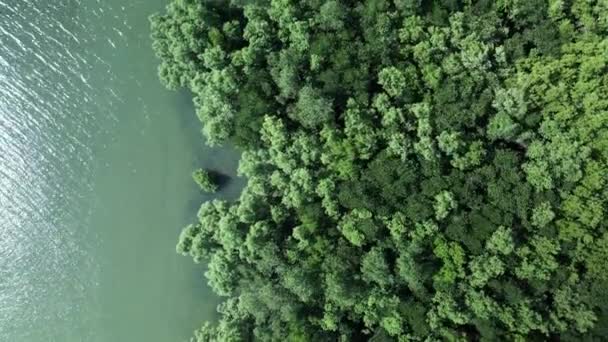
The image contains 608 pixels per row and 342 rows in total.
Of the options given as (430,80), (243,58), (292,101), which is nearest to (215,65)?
(243,58)

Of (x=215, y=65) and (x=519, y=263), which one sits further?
(x=215, y=65)

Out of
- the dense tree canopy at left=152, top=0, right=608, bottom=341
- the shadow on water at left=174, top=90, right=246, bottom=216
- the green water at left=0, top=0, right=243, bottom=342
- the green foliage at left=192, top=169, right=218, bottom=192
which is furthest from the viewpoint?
the shadow on water at left=174, top=90, right=246, bottom=216

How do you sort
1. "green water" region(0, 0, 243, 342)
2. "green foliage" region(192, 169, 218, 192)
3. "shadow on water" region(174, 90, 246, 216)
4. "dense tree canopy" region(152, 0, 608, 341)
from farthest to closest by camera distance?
"shadow on water" region(174, 90, 246, 216) < "green water" region(0, 0, 243, 342) < "green foliage" region(192, 169, 218, 192) < "dense tree canopy" region(152, 0, 608, 341)

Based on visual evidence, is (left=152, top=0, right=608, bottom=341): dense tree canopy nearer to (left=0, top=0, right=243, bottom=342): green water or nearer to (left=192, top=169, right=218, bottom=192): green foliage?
(left=192, top=169, right=218, bottom=192): green foliage

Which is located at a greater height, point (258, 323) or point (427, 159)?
point (427, 159)

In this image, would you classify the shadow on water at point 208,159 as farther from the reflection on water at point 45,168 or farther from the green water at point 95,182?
the reflection on water at point 45,168

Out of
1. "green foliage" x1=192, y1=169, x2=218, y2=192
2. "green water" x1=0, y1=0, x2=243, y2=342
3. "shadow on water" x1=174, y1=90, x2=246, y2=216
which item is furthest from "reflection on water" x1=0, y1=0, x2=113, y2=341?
"green foliage" x1=192, y1=169, x2=218, y2=192

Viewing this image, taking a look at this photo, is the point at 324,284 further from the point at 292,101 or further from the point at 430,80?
the point at 430,80
